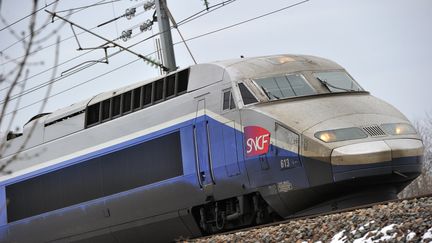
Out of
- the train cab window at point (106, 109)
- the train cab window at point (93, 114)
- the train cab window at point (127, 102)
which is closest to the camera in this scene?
the train cab window at point (127, 102)

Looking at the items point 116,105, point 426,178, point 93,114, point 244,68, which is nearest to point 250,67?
point 244,68

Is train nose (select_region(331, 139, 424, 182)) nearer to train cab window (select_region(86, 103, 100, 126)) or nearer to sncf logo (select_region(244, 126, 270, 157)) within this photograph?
sncf logo (select_region(244, 126, 270, 157))

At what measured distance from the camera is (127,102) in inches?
611

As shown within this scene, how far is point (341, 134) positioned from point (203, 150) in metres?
2.63

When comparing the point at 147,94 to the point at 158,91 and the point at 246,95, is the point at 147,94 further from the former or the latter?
the point at 246,95

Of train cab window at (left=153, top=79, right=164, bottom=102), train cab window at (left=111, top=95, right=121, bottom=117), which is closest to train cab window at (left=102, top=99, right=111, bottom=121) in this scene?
train cab window at (left=111, top=95, right=121, bottom=117)

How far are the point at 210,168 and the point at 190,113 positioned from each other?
47.6 inches

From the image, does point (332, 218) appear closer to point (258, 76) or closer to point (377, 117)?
point (377, 117)

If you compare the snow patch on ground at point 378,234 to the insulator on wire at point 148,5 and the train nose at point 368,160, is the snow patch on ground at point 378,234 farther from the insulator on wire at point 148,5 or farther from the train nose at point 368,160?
the insulator on wire at point 148,5

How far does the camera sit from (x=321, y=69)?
14.3 meters

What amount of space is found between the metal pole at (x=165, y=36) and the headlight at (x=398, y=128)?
8.83 m

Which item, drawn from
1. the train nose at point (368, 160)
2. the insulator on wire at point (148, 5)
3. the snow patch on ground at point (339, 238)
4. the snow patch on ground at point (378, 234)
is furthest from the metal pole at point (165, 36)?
the snow patch on ground at point (378, 234)

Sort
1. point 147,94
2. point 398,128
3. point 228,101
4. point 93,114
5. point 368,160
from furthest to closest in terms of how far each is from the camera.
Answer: point 93,114, point 147,94, point 228,101, point 398,128, point 368,160

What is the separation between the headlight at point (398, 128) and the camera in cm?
1236
